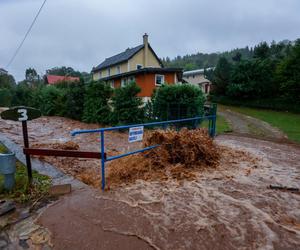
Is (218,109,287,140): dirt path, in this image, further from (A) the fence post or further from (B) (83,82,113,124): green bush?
(B) (83,82,113,124): green bush

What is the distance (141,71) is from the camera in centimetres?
1595

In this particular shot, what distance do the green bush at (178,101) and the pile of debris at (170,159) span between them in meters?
4.94

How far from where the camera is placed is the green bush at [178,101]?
9375 millimetres

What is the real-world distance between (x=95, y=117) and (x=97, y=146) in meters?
5.74

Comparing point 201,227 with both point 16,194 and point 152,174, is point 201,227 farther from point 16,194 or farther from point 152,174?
point 16,194

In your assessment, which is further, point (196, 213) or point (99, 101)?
point (99, 101)

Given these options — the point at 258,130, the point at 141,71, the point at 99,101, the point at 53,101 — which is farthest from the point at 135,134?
the point at 53,101

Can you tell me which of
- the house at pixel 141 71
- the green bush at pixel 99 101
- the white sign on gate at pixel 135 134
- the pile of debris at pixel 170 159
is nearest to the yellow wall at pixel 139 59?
the house at pixel 141 71

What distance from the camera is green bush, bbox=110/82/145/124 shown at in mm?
10391

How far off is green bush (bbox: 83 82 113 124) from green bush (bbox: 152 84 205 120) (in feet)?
11.3

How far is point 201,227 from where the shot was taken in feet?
7.45

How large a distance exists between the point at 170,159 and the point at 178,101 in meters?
5.80

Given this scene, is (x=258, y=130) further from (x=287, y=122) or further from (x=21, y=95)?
(x=21, y=95)

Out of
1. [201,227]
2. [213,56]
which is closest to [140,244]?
[201,227]
